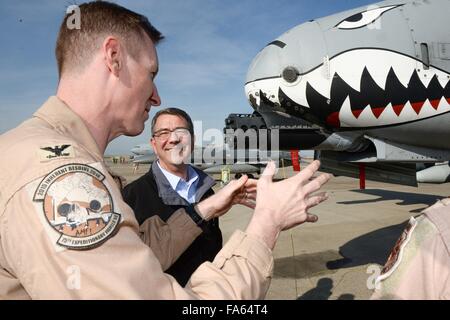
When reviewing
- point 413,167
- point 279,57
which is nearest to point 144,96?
point 279,57

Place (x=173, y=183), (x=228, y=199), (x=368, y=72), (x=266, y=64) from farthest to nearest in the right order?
(x=266, y=64), (x=368, y=72), (x=173, y=183), (x=228, y=199)

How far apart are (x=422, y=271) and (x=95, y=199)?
116 cm

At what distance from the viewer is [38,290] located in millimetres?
908

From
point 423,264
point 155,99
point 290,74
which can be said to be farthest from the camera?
point 290,74

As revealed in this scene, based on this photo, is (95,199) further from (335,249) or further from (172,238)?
(335,249)

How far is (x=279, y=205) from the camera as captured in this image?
1285 millimetres

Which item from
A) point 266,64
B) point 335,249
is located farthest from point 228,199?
point 335,249

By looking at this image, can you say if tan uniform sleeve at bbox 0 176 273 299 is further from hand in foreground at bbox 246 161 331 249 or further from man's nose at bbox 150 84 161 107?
man's nose at bbox 150 84 161 107

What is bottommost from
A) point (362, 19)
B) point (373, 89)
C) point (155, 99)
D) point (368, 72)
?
point (155, 99)

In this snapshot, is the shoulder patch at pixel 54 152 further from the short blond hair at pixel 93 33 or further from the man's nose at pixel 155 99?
the man's nose at pixel 155 99

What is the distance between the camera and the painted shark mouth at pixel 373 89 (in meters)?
3.70

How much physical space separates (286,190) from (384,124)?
314cm

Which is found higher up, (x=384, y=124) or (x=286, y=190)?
(x=384, y=124)
